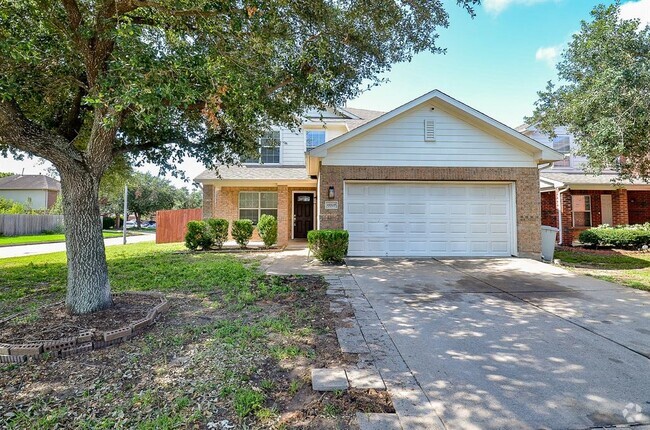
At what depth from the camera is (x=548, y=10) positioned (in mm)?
9180

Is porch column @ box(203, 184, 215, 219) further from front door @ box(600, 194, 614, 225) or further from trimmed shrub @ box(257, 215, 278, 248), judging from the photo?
front door @ box(600, 194, 614, 225)

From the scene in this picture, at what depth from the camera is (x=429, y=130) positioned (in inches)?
406

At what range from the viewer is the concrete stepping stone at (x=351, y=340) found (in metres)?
3.66

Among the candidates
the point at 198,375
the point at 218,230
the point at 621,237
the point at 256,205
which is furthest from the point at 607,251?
the point at 198,375

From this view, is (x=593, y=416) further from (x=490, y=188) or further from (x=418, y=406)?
(x=490, y=188)

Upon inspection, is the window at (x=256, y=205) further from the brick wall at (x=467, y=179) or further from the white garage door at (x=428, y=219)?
the white garage door at (x=428, y=219)

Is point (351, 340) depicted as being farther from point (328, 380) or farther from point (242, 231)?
point (242, 231)

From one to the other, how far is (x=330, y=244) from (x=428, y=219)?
3.48 meters

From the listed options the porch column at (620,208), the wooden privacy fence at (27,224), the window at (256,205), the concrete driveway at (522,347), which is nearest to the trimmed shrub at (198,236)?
the window at (256,205)

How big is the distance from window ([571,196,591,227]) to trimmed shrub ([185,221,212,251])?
56.2ft

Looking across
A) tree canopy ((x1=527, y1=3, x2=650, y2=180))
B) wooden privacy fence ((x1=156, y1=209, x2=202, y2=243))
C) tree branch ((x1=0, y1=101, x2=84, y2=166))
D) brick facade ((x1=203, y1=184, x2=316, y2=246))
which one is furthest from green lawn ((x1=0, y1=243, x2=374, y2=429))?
wooden privacy fence ((x1=156, y1=209, x2=202, y2=243))

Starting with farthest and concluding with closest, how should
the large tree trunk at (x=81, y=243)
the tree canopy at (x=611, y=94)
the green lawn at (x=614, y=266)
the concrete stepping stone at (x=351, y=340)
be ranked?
1. the tree canopy at (x=611, y=94)
2. the green lawn at (x=614, y=266)
3. the large tree trunk at (x=81, y=243)
4. the concrete stepping stone at (x=351, y=340)

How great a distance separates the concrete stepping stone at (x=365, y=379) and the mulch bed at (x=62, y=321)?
309cm

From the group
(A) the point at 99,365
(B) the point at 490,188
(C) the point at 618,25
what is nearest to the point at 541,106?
(C) the point at 618,25
